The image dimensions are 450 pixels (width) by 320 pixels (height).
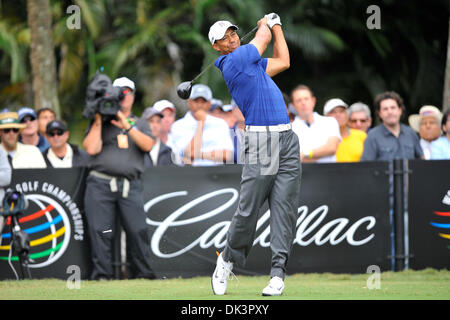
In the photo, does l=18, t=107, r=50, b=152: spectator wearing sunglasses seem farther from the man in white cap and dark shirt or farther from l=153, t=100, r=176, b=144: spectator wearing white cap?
the man in white cap and dark shirt

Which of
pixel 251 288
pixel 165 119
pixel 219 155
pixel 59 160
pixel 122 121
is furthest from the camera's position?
pixel 165 119

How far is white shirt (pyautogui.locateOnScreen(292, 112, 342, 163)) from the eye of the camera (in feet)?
32.9

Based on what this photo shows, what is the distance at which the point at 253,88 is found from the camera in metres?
6.94

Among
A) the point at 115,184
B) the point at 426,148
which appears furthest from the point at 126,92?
the point at 426,148

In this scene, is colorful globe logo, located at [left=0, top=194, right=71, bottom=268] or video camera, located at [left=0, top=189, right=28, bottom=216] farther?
colorful globe logo, located at [left=0, top=194, right=71, bottom=268]

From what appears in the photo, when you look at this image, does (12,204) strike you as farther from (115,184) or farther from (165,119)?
(165,119)

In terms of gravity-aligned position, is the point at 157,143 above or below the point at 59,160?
above

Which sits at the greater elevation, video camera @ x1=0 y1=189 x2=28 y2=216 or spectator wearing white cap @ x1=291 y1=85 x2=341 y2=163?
spectator wearing white cap @ x1=291 y1=85 x2=341 y2=163

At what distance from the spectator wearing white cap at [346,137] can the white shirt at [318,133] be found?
1.06ft

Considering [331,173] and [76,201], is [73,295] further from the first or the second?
[331,173]

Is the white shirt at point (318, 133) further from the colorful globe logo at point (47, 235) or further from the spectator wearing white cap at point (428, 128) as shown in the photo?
the colorful globe logo at point (47, 235)

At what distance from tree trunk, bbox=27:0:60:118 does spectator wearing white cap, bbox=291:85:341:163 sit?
19.0 ft

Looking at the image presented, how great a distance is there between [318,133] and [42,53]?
6.56 metres

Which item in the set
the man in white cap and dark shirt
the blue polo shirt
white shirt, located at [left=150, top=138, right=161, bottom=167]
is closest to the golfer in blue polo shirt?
the blue polo shirt
